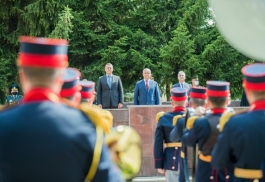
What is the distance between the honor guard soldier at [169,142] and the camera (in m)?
6.02

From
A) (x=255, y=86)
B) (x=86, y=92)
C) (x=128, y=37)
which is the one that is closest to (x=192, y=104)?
(x=86, y=92)

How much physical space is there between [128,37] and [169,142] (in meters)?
11.6

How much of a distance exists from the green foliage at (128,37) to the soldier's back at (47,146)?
14.2m

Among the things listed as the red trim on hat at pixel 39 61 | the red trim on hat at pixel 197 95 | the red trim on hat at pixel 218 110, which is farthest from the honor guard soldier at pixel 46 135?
the red trim on hat at pixel 197 95

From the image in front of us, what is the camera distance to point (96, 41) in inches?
691

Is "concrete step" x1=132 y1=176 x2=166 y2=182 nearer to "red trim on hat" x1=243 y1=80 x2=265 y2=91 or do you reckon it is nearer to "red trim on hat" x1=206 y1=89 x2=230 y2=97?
"red trim on hat" x1=206 y1=89 x2=230 y2=97

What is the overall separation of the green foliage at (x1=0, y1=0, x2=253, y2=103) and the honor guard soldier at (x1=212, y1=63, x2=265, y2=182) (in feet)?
43.5

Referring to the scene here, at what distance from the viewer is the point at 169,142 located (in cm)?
630

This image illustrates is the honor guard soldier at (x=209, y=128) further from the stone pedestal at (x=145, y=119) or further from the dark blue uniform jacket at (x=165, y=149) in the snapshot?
the stone pedestal at (x=145, y=119)

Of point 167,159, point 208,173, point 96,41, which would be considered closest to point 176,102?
point 167,159

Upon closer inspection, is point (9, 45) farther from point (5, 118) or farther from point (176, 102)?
point (5, 118)

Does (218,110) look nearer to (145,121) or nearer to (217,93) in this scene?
(217,93)

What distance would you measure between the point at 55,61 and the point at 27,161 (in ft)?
1.54

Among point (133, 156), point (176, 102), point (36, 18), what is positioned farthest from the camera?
point (36, 18)
